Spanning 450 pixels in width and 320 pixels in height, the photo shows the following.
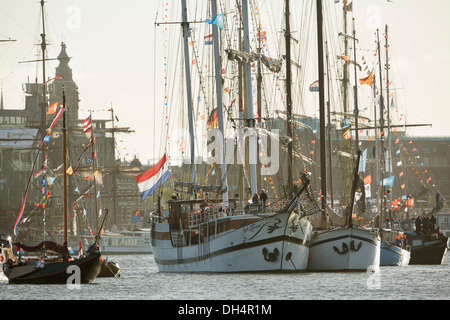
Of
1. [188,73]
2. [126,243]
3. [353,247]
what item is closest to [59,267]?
[353,247]

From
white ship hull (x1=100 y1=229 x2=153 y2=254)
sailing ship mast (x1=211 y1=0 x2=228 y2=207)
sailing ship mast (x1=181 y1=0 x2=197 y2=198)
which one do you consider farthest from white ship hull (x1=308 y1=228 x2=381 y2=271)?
white ship hull (x1=100 y1=229 x2=153 y2=254)

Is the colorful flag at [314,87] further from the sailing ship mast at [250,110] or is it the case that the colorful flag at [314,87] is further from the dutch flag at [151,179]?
the dutch flag at [151,179]

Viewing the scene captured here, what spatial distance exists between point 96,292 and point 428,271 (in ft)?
96.7

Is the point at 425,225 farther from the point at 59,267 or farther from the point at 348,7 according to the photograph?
the point at 59,267

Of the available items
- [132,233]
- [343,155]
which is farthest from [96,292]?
[132,233]

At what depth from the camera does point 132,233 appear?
141625 millimetres

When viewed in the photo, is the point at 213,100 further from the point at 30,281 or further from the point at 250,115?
the point at 30,281

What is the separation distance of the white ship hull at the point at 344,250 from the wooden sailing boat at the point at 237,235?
1.36m

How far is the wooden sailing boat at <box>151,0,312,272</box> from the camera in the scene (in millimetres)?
57688

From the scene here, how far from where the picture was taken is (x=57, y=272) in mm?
54469

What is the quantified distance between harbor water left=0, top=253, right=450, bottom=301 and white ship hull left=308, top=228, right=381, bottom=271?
32.6 inches

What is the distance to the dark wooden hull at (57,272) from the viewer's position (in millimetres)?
54344

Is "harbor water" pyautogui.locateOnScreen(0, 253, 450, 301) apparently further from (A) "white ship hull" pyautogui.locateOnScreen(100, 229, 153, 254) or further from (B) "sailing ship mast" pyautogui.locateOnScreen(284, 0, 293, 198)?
(A) "white ship hull" pyautogui.locateOnScreen(100, 229, 153, 254)
